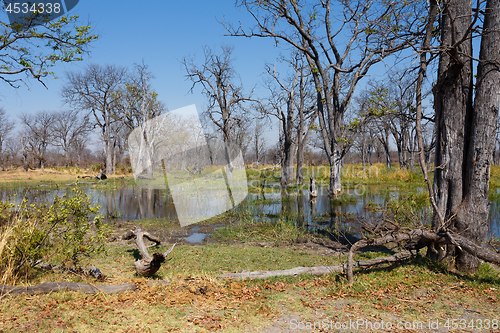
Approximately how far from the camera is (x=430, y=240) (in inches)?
223

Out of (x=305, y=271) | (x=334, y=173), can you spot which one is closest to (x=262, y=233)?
(x=305, y=271)

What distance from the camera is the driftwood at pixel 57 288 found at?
4.09 meters

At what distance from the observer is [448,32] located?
233 inches

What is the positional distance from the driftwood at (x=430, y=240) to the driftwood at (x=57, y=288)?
12.1ft

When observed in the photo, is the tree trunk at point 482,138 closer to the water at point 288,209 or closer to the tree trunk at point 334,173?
the water at point 288,209

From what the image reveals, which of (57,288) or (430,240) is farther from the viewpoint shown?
(430,240)

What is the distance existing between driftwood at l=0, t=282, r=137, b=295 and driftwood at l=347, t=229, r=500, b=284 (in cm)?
368

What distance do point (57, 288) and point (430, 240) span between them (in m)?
6.18

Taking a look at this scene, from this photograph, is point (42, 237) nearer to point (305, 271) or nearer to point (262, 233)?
point (305, 271)

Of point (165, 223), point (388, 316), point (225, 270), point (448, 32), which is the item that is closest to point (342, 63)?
point (448, 32)

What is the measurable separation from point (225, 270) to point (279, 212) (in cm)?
805

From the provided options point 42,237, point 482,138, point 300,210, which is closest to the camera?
point 42,237

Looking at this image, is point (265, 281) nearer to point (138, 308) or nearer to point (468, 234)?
point (138, 308)

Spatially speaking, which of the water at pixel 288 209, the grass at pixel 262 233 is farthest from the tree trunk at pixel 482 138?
the water at pixel 288 209
